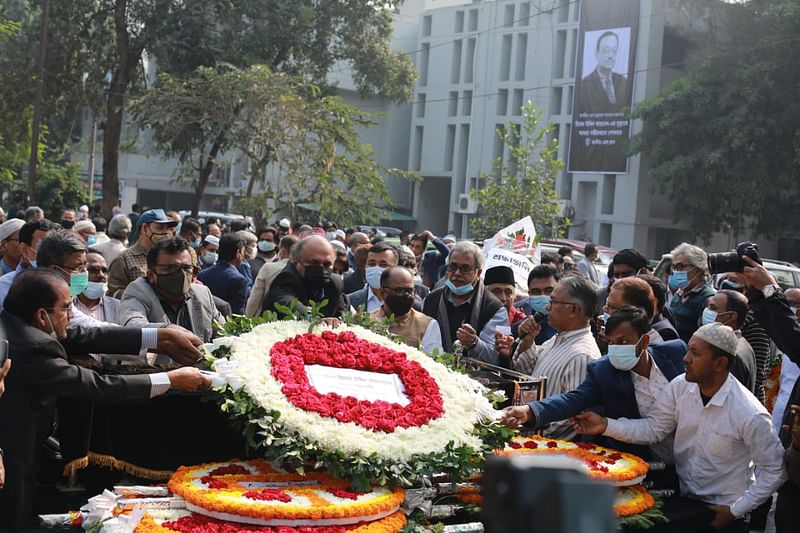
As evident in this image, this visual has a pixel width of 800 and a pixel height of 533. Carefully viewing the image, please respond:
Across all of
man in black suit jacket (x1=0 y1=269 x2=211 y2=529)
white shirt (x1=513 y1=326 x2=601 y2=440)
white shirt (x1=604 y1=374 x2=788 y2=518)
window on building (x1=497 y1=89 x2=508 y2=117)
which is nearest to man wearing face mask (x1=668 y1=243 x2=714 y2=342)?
white shirt (x1=513 y1=326 x2=601 y2=440)

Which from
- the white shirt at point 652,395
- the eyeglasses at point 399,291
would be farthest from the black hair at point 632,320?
the eyeglasses at point 399,291

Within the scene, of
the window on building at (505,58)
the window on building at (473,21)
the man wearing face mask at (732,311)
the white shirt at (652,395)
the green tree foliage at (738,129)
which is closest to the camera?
the white shirt at (652,395)

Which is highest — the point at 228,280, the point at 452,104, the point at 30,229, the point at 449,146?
the point at 452,104

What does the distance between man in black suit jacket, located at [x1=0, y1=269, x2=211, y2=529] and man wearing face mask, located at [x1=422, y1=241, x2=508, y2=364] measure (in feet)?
10.5

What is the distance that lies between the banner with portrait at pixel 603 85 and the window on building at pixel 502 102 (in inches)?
276

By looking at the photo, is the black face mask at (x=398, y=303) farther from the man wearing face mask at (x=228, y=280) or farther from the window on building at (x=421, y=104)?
the window on building at (x=421, y=104)

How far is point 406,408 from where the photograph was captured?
5.06 meters

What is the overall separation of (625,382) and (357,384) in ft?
5.32

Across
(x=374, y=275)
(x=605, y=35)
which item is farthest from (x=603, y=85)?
(x=374, y=275)

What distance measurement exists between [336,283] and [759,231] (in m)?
31.6

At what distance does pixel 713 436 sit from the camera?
212 inches

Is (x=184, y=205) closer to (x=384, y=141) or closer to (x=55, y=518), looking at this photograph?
(x=384, y=141)

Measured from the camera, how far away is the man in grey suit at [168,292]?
19.9ft

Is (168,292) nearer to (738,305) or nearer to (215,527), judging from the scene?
(215,527)
